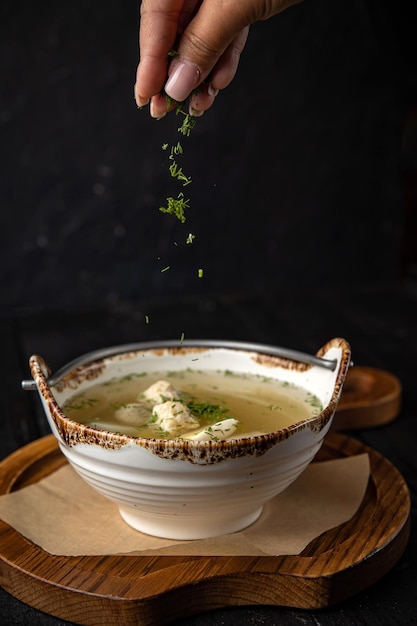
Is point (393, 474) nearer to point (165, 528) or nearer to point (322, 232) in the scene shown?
point (165, 528)

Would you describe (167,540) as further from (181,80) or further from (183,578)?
(181,80)

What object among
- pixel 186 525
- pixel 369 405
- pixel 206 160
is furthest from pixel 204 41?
pixel 206 160

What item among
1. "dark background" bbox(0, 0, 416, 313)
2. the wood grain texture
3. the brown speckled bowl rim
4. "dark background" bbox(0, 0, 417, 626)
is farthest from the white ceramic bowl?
"dark background" bbox(0, 0, 416, 313)

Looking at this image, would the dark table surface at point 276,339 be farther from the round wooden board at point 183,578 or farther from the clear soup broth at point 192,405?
the clear soup broth at point 192,405

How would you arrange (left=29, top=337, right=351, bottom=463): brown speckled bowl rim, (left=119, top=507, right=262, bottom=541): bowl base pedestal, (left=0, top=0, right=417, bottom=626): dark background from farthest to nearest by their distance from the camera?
(left=0, top=0, right=417, bottom=626): dark background → (left=119, top=507, right=262, bottom=541): bowl base pedestal → (left=29, top=337, right=351, bottom=463): brown speckled bowl rim

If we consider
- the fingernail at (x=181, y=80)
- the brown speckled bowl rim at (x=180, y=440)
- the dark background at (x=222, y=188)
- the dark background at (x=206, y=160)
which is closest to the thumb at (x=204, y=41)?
the fingernail at (x=181, y=80)

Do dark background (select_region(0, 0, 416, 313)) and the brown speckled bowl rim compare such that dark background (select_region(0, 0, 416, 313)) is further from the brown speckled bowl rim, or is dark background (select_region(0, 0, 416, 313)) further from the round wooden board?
the round wooden board

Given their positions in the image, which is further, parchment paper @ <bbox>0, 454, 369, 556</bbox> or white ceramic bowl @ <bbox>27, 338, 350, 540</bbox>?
parchment paper @ <bbox>0, 454, 369, 556</bbox>

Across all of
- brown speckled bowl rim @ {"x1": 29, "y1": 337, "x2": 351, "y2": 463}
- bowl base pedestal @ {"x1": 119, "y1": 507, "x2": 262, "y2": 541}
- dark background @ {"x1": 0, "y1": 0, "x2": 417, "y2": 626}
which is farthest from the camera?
dark background @ {"x1": 0, "y1": 0, "x2": 417, "y2": 626}
